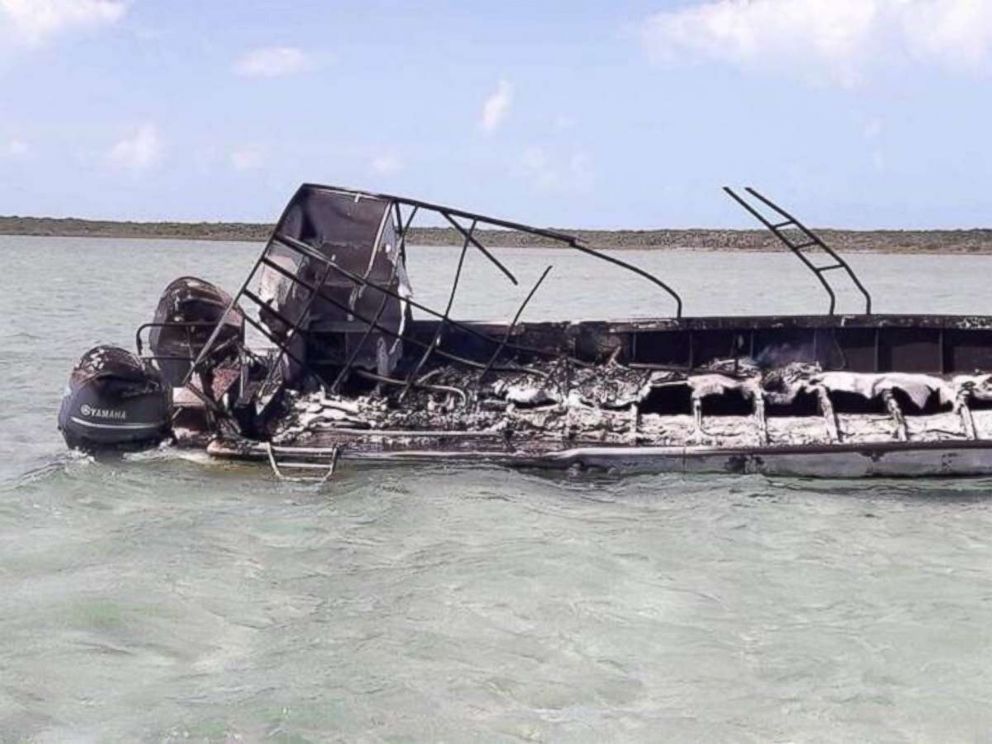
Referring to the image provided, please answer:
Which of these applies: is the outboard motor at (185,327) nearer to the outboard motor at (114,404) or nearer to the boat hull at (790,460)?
the outboard motor at (114,404)

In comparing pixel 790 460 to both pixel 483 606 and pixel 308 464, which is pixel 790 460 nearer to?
pixel 483 606

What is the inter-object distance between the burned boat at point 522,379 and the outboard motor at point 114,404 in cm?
6

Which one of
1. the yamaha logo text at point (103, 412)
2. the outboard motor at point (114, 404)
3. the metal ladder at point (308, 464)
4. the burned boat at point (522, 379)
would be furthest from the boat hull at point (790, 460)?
the yamaha logo text at point (103, 412)

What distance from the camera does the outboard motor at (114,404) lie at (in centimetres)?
1281

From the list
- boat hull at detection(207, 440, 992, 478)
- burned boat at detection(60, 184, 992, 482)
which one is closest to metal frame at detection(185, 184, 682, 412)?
burned boat at detection(60, 184, 992, 482)

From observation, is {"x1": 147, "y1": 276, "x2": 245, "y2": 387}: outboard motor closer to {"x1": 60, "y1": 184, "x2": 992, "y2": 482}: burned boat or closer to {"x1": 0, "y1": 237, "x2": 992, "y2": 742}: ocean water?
{"x1": 60, "y1": 184, "x2": 992, "y2": 482}: burned boat

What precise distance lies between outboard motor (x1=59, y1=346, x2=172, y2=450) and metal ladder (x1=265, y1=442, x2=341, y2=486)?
1.29 m

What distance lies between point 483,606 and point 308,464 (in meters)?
3.97

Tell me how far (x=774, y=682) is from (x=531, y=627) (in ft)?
5.96

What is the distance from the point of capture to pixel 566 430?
13.3 m

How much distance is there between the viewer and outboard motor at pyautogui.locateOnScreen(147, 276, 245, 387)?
48.1ft

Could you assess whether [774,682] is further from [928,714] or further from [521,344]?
[521,344]

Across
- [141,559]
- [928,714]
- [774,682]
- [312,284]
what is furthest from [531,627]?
[312,284]

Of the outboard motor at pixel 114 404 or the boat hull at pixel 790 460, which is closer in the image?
the boat hull at pixel 790 460
